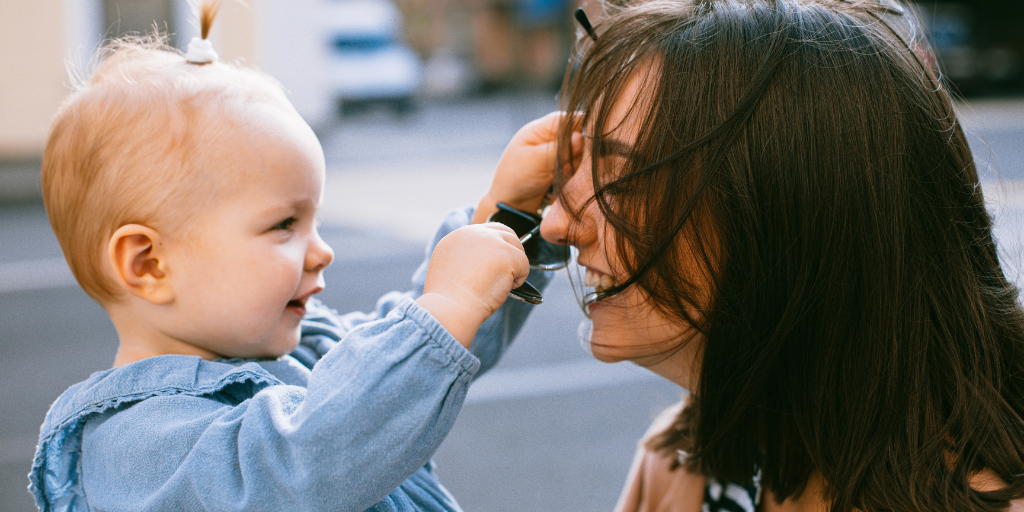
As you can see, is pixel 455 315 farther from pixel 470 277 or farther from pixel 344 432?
pixel 344 432

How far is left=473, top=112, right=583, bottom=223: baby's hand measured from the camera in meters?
1.62

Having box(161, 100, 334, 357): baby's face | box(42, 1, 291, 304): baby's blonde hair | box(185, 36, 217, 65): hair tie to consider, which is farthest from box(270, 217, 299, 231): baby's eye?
box(185, 36, 217, 65): hair tie

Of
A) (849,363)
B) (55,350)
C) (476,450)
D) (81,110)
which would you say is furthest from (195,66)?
(55,350)

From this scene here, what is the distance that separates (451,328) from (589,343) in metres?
0.46

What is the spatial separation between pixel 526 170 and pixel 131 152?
0.71 meters

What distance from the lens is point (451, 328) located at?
1.11 metres

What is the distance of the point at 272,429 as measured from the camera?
1091 millimetres

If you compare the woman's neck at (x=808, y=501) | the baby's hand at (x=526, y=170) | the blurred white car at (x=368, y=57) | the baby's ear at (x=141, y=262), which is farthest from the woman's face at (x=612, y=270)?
the blurred white car at (x=368, y=57)

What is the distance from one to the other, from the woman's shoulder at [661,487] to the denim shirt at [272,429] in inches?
28.3

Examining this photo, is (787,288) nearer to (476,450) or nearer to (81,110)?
(81,110)

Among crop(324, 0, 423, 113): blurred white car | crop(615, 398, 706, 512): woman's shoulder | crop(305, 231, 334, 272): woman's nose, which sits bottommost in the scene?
crop(324, 0, 423, 113): blurred white car

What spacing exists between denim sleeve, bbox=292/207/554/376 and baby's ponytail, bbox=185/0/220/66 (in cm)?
48

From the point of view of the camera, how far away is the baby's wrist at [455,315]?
1.11m

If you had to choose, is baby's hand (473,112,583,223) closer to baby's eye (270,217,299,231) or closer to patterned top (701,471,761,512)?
baby's eye (270,217,299,231)
